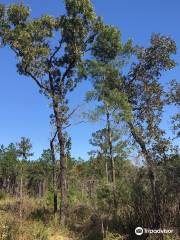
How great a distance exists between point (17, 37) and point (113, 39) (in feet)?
19.0

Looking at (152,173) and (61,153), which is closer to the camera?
(152,173)

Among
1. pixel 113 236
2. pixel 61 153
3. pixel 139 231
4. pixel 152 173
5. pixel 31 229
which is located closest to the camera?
pixel 139 231

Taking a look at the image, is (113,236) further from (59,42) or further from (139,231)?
(59,42)

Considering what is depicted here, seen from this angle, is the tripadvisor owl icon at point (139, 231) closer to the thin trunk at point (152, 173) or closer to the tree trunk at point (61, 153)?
the thin trunk at point (152, 173)

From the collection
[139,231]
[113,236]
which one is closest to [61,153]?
[113,236]

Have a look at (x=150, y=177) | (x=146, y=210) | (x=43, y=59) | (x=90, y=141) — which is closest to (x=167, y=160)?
(x=150, y=177)

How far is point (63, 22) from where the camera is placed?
1997 centimetres

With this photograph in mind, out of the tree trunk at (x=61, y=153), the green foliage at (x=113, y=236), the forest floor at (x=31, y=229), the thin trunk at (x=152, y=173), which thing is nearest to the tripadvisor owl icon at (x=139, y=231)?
the thin trunk at (x=152, y=173)

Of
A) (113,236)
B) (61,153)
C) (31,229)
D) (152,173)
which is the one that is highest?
(61,153)

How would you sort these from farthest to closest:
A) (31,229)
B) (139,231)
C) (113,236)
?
(31,229) → (113,236) → (139,231)

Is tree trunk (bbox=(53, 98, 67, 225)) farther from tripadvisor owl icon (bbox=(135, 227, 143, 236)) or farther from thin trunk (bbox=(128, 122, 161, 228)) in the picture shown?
tripadvisor owl icon (bbox=(135, 227, 143, 236))

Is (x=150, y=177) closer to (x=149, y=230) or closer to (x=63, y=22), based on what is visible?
(x=149, y=230)

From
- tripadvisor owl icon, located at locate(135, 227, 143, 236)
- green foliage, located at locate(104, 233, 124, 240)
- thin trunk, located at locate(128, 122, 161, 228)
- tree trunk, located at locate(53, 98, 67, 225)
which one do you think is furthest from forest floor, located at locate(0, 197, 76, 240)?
thin trunk, located at locate(128, 122, 161, 228)

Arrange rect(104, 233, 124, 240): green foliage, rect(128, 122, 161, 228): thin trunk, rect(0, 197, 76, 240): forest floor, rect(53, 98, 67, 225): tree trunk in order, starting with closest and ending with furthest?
rect(128, 122, 161, 228): thin trunk, rect(0, 197, 76, 240): forest floor, rect(104, 233, 124, 240): green foliage, rect(53, 98, 67, 225): tree trunk
